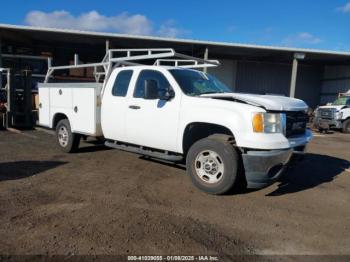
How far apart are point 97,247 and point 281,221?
2.33m

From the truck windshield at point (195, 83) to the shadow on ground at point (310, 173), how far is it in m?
1.97

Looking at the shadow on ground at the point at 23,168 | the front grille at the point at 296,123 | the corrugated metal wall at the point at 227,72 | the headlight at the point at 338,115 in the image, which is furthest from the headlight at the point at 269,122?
the corrugated metal wall at the point at 227,72

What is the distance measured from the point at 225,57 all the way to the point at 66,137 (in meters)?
21.5

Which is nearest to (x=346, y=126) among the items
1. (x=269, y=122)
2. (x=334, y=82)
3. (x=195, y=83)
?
(x=195, y=83)

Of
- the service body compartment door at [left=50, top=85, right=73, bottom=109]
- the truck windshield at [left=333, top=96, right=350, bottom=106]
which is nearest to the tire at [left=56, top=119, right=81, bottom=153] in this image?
the service body compartment door at [left=50, top=85, right=73, bottom=109]

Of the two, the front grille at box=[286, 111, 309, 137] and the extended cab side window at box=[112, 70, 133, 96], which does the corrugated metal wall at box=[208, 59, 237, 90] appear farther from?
the front grille at box=[286, 111, 309, 137]

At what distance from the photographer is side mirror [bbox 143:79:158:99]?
18.9ft

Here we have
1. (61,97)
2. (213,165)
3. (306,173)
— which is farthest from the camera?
(61,97)

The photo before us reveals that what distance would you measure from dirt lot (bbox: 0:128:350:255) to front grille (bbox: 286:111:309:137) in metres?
1.00

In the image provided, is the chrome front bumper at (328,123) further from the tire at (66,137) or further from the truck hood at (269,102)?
the tire at (66,137)

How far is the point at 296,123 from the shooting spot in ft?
17.9

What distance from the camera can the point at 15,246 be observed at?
3.41 m

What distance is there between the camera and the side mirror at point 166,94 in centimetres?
582

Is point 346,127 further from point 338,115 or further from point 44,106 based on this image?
point 44,106
